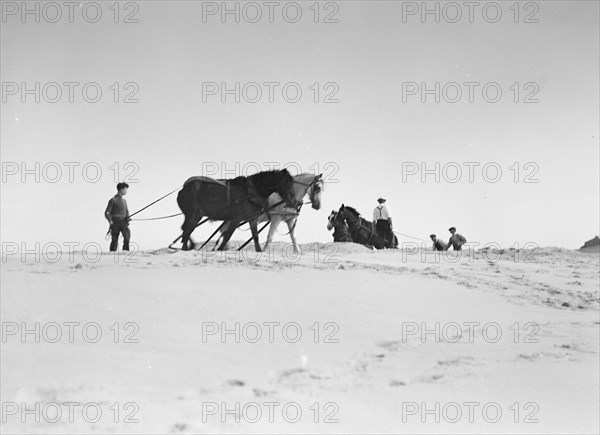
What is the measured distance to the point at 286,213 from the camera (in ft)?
38.0

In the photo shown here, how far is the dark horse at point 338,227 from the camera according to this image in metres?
16.3

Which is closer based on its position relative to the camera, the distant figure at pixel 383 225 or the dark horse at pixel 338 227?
the dark horse at pixel 338 227

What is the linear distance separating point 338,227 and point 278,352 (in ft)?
36.5

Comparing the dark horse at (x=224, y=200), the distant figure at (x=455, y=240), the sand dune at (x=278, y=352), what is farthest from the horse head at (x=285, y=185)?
the distant figure at (x=455, y=240)

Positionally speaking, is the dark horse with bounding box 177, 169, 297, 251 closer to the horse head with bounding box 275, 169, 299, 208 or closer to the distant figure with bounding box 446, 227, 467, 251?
the horse head with bounding box 275, 169, 299, 208

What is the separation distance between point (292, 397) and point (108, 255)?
16.8ft

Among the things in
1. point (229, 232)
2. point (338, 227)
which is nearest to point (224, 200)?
point (229, 232)

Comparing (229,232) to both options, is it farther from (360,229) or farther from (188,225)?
(360,229)

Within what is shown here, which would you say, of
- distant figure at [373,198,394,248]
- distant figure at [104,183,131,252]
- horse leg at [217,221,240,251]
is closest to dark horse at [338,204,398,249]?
distant figure at [373,198,394,248]

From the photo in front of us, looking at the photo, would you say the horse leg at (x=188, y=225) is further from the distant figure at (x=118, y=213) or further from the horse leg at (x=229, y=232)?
the distant figure at (x=118, y=213)

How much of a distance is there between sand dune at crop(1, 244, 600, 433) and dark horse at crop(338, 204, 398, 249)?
802 centimetres

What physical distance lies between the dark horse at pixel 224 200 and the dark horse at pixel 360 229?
5.57 meters

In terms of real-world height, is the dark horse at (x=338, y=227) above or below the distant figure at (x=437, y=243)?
above

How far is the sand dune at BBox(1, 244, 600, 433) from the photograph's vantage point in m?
4.32
